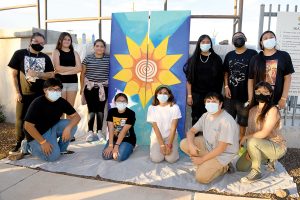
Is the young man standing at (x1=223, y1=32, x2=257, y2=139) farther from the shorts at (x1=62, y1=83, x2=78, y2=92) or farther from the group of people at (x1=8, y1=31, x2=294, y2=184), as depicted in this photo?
the shorts at (x1=62, y1=83, x2=78, y2=92)

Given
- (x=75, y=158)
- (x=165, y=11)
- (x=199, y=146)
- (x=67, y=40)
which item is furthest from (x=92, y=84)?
(x=199, y=146)

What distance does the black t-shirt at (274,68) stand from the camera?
153 inches

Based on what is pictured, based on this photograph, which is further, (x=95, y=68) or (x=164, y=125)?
(x=95, y=68)

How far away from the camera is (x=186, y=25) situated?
4.90 m

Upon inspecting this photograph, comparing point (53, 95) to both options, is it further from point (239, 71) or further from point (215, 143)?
point (239, 71)

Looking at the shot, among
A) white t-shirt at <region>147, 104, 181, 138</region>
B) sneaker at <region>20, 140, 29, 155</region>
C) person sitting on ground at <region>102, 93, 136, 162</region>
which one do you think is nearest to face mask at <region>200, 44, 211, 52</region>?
white t-shirt at <region>147, 104, 181, 138</region>

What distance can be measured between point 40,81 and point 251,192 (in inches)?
122

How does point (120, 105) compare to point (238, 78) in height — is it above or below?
below

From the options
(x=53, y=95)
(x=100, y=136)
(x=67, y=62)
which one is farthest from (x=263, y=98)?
(x=67, y=62)

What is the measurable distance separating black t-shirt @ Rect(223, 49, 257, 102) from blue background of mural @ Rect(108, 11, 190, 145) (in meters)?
0.83

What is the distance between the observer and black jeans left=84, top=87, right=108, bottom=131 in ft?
16.5

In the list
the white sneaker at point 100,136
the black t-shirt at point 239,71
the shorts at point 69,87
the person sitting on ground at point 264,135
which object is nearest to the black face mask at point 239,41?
the black t-shirt at point 239,71

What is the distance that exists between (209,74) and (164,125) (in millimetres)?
920

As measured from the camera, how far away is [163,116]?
170 inches
